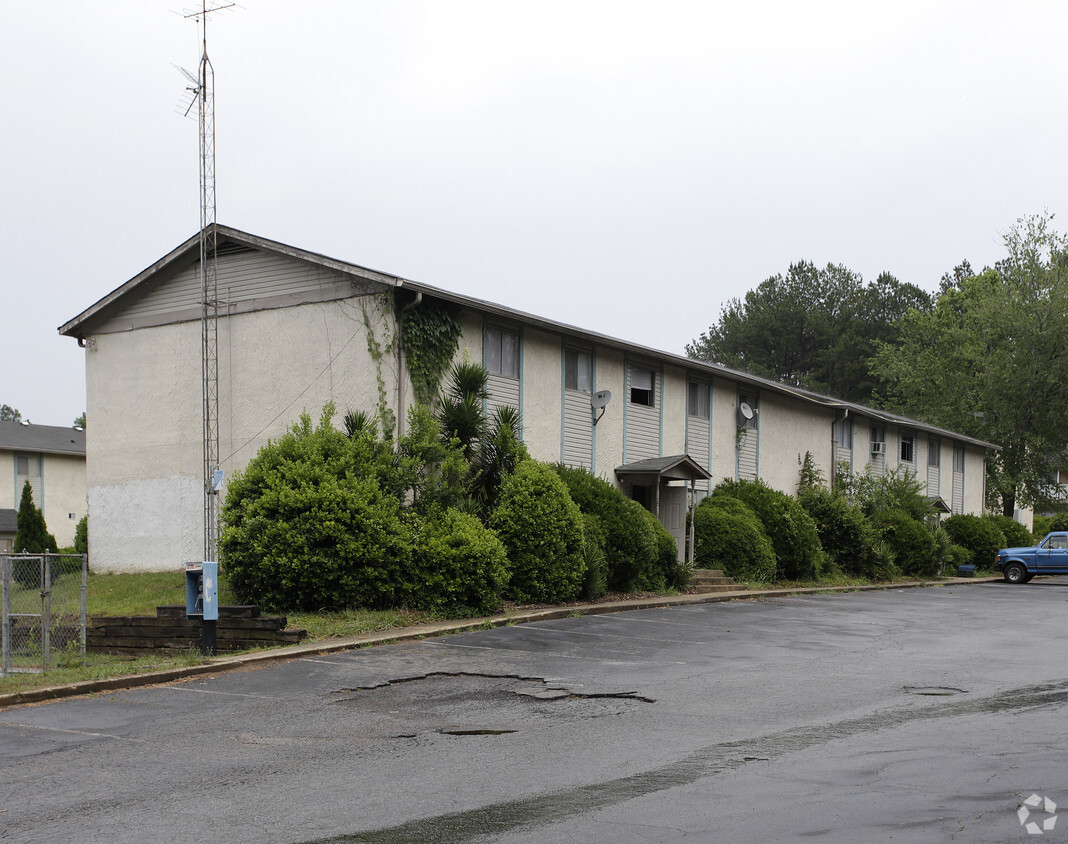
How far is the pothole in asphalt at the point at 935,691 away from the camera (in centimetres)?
1042

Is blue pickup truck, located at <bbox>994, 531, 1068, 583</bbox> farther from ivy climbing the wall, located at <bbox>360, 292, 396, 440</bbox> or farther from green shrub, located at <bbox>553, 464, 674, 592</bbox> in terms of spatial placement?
ivy climbing the wall, located at <bbox>360, 292, 396, 440</bbox>

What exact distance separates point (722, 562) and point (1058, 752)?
17.6 metres

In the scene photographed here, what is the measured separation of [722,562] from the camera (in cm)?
2497

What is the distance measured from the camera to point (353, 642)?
13.8 meters

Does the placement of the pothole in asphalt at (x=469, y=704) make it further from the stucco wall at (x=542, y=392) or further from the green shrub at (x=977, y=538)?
the green shrub at (x=977, y=538)

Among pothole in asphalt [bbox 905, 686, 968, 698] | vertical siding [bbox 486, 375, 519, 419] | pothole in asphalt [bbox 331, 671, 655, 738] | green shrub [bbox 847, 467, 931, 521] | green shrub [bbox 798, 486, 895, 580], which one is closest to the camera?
pothole in asphalt [bbox 331, 671, 655, 738]

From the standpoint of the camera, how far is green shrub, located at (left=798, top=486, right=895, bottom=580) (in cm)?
2898

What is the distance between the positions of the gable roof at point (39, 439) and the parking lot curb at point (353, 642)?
34.8m

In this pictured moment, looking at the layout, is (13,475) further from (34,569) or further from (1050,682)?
(1050,682)

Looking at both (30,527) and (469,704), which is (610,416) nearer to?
(469,704)

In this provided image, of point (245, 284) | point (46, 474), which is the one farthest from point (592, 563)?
point (46, 474)

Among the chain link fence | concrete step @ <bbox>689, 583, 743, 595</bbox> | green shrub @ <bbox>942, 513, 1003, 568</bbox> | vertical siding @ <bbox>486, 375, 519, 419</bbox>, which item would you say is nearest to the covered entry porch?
concrete step @ <bbox>689, 583, 743, 595</bbox>

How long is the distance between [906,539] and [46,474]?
36243mm

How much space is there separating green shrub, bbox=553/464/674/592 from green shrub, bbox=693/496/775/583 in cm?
386
